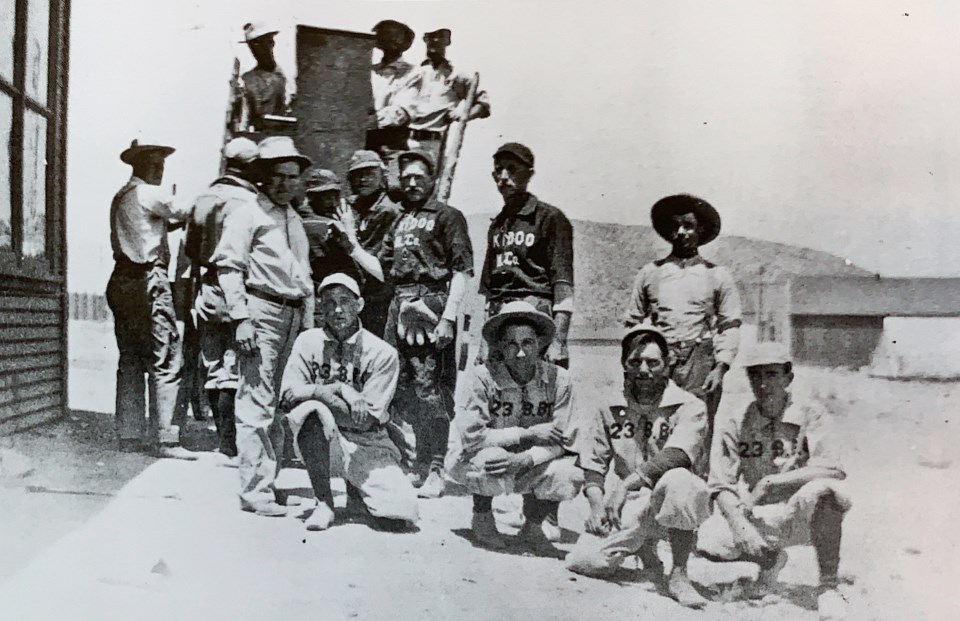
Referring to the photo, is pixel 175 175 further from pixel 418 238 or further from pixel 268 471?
pixel 268 471

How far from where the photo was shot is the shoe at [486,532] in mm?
3490

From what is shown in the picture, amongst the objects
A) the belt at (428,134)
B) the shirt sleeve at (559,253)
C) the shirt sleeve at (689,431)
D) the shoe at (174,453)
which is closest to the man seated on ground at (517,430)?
the shirt sleeve at (559,253)

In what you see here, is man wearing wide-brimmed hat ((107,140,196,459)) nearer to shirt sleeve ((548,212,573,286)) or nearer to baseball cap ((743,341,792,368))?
shirt sleeve ((548,212,573,286))

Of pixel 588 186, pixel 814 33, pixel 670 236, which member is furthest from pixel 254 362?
pixel 814 33

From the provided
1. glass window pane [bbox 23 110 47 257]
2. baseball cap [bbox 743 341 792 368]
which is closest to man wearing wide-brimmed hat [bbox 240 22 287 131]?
glass window pane [bbox 23 110 47 257]

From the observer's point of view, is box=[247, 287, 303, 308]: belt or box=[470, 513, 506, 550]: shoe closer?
box=[470, 513, 506, 550]: shoe

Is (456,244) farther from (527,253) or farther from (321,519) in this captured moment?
(321,519)

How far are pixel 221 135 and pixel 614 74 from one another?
1932mm

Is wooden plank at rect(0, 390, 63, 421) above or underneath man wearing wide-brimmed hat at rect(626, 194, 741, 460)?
underneath

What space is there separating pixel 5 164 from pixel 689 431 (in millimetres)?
3540

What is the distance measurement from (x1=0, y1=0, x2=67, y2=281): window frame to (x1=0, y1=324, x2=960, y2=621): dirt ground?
34.5 inches

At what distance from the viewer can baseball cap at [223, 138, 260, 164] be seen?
12.2ft

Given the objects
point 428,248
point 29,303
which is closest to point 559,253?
point 428,248

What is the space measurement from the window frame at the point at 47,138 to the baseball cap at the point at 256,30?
3.09 feet
